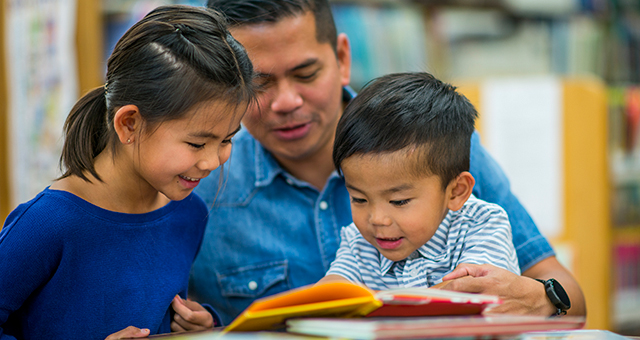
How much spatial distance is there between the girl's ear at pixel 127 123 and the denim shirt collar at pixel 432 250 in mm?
507

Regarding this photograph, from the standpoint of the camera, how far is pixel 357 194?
1.02m

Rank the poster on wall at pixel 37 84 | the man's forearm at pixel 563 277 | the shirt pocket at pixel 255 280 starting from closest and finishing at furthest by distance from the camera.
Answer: the man's forearm at pixel 563 277 < the shirt pocket at pixel 255 280 < the poster on wall at pixel 37 84

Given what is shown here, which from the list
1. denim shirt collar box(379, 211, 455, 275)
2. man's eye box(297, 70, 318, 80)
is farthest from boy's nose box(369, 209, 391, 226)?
man's eye box(297, 70, 318, 80)

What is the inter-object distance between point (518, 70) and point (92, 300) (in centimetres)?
275

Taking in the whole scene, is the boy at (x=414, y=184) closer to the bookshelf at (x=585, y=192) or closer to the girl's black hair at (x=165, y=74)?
the girl's black hair at (x=165, y=74)

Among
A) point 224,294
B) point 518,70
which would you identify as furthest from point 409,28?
point 224,294

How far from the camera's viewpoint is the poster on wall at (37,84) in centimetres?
182

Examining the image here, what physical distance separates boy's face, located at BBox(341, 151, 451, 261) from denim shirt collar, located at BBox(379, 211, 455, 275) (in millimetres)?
30

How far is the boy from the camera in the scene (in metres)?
Result: 0.99

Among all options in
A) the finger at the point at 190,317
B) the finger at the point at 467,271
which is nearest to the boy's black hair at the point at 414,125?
the finger at the point at 467,271

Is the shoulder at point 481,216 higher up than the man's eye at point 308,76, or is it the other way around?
the man's eye at point 308,76

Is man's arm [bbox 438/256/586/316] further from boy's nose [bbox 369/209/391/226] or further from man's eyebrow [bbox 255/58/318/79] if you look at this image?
man's eyebrow [bbox 255/58/318/79]

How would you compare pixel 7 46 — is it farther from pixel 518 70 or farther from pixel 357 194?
pixel 518 70

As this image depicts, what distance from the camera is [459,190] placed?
1060 millimetres
